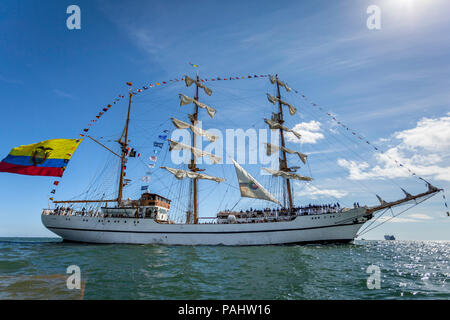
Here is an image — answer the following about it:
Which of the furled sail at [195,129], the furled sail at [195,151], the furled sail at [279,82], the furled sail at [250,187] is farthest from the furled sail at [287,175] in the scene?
the furled sail at [279,82]

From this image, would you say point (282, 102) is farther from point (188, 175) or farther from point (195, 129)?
point (188, 175)

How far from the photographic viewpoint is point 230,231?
29.4 meters

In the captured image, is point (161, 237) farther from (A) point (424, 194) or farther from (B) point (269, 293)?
(A) point (424, 194)

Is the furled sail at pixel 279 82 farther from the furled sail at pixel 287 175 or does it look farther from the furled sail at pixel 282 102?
the furled sail at pixel 287 175

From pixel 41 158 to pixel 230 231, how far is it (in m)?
23.6

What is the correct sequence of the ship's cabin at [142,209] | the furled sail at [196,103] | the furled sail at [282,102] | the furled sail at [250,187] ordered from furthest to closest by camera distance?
the furled sail at [282,102]
the furled sail at [196,103]
the furled sail at [250,187]
the ship's cabin at [142,209]

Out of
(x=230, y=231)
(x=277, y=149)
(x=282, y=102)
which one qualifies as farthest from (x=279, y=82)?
(x=230, y=231)

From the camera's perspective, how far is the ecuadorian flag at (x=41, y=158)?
23922 mm

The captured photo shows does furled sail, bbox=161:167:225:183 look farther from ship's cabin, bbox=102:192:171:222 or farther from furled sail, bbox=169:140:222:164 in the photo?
ship's cabin, bbox=102:192:171:222

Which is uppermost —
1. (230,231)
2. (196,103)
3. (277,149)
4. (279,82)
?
(279,82)

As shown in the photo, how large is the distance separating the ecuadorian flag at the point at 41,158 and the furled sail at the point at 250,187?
2220cm

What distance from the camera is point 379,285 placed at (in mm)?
10039

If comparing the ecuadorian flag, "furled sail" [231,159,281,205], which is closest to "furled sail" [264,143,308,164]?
"furled sail" [231,159,281,205]
